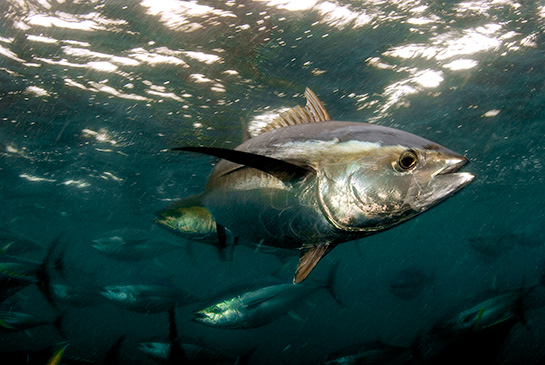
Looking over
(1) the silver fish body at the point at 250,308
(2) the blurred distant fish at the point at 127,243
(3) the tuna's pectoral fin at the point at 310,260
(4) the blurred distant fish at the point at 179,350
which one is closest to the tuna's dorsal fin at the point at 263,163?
(3) the tuna's pectoral fin at the point at 310,260

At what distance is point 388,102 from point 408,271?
6.97 metres

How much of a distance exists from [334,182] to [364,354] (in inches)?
227

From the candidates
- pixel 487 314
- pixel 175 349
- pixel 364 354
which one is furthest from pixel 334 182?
pixel 487 314

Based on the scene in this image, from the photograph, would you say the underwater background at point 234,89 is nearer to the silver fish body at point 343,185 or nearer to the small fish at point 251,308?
the small fish at point 251,308

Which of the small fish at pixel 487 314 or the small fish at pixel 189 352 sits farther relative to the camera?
the small fish at pixel 487 314

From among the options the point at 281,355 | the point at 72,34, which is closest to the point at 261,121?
the point at 72,34

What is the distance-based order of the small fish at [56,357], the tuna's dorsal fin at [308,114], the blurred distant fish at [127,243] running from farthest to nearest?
the blurred distant fish at [127,243]
the small fish at [56,357]
the tuna's dorsal fin at [308,114]

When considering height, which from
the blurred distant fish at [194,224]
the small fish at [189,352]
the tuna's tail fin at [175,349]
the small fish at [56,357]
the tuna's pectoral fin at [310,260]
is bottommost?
the small fish at [189,352]

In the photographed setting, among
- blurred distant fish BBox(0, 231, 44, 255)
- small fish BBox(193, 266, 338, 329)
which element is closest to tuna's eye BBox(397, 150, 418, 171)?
small fish BBox(193, 266, 338, 329)

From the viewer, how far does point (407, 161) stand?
1.37m

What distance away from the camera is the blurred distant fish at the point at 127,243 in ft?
27.5

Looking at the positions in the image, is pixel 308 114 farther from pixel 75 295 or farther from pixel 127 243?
pixel 75 295

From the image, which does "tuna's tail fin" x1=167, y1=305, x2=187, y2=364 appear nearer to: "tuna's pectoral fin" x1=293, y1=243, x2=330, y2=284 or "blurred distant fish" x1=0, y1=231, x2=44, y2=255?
"tuna's pectoral fin" x1=293, y1=243, x2=330, y2=284

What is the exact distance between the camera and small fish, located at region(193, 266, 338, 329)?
5.65 m
